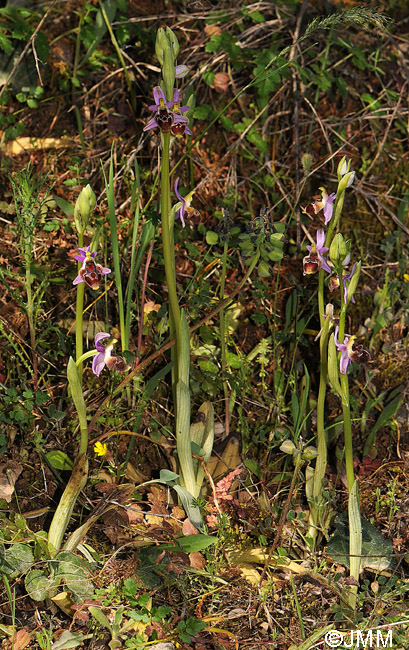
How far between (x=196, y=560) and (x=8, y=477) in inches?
26.7

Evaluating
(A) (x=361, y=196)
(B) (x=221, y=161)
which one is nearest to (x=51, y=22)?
(B) (x=221, y=161)

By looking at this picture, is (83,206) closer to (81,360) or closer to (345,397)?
(81,360)

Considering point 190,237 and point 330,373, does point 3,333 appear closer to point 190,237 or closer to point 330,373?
point 190,237

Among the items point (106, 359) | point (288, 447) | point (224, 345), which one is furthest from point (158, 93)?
point (288, 447)

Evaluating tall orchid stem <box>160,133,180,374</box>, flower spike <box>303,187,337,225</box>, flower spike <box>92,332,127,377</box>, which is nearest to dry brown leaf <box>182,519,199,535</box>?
tall orchid stem <box>160,133,180,374</box>

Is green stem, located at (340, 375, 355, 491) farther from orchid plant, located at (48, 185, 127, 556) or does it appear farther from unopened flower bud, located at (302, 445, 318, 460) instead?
orchid plant, located at (48, 185, 127, 556)

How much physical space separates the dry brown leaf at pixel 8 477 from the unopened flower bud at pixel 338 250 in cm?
123

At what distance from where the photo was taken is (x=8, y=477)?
7.36 feet

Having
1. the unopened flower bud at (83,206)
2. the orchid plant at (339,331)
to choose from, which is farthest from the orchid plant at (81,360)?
the orchid plant at (339,331)

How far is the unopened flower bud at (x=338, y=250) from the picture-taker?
2059mm

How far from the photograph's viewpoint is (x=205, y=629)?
2.04 m

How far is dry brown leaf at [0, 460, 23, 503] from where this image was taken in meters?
2.20

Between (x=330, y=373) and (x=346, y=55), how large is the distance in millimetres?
2093

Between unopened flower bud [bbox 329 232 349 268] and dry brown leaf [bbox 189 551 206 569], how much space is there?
1.03 m
